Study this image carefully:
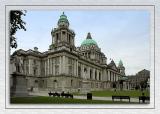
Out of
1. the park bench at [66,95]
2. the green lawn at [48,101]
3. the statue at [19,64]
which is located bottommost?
the green lawn at [48,101]

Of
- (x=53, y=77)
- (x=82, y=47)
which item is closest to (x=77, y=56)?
(x=82, y=47)

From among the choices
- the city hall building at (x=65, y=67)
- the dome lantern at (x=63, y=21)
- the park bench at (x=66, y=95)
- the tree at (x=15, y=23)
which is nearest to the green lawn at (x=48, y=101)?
the park bench at (x=66, y=95)

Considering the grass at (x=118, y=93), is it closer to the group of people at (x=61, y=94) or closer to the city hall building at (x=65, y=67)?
the city hall building at (x=65, y=67)

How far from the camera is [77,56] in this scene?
11781mm

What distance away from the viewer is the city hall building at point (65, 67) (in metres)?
10.8

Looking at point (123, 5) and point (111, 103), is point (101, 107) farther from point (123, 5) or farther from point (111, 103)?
point (123, 5)

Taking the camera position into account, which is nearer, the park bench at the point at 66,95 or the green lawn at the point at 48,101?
the green lawn at the point at 48,101

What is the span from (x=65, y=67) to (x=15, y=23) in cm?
238

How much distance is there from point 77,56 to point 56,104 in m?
2.66

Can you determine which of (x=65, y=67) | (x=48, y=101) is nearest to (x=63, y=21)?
(x=65, y=67)

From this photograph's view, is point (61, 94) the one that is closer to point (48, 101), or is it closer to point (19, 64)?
point (48, 101)

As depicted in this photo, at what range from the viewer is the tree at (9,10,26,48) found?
993cm

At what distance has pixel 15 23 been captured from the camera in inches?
410

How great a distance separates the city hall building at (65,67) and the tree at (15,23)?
488 mm
